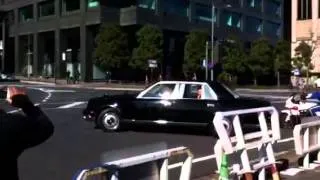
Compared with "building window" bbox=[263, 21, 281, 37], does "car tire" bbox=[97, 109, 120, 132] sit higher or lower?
lower

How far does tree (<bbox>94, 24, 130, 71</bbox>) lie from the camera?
234 ft

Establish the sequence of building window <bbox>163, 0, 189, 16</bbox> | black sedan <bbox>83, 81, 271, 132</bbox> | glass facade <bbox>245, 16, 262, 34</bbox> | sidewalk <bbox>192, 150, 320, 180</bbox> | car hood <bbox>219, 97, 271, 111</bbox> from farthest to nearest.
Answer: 1. glass facade <bbox>245, 16, 262, 34</bbox>
2. building window <bbox>163, 0, 189, 16</bbox>
3. black sedan <bbox>83, 81, 271, 132</bbox>
4. car hood <bbox>219, 97, 271, 111</bbox>
5. sidewalk <bbox>192, 150, 320, 180</bbox>

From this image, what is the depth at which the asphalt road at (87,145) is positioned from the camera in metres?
10.4

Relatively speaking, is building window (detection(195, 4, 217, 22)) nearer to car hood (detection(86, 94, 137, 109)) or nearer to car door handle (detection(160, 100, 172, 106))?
car hood (detection(86, 94, 137, 109))

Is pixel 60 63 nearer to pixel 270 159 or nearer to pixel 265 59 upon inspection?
pixel 265 59

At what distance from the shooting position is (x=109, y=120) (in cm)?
1686

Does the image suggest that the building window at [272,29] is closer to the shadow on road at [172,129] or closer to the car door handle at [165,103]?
the shadow on road at [172,129]

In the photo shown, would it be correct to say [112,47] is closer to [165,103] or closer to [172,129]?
[172,129]

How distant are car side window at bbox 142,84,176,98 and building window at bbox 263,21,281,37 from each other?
91.0 meters

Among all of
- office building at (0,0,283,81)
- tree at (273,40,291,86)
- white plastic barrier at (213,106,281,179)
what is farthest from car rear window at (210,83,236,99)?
tree at (273,40,291,86)

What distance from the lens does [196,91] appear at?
16.5 meters

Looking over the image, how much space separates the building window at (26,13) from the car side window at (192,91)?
78529 millimetres

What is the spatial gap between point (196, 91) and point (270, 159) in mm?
7427

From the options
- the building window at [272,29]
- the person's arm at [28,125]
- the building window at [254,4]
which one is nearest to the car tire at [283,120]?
the person's arm at [28,125]
